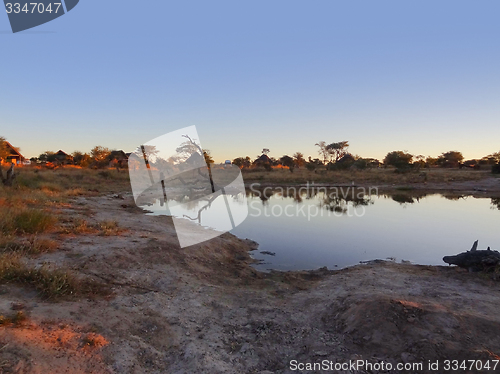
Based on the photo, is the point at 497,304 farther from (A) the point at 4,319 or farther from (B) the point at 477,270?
(A) the point at 4,319

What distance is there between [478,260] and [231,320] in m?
6.45

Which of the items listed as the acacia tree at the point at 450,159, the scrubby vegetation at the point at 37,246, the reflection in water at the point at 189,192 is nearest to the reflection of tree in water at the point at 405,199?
the reflection in water at the point at 189,192

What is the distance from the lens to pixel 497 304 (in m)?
4.89

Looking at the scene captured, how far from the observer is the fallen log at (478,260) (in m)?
6.62

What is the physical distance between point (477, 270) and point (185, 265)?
7.30 m

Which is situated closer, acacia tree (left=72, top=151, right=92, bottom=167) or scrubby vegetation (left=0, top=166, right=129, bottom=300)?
scrubby vegetation (left=0, top=166, right=129, bottom=300)

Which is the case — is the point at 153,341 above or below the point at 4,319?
below

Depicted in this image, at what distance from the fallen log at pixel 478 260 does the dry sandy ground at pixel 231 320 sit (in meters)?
0.44

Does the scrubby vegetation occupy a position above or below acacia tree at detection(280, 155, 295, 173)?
below

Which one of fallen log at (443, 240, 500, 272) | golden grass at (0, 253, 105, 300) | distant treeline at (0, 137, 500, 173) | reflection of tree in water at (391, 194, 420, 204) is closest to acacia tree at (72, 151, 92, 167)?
distant treeline at (0, 137, 500, 173)

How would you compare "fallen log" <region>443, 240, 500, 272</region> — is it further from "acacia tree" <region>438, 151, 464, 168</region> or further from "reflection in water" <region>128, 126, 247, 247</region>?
"acacia tree" <region>438, 151, 464, 168</region>

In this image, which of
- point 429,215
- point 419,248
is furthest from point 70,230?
point 429,215

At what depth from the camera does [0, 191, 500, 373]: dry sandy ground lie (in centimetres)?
329

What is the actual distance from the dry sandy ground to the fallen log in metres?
0.44
